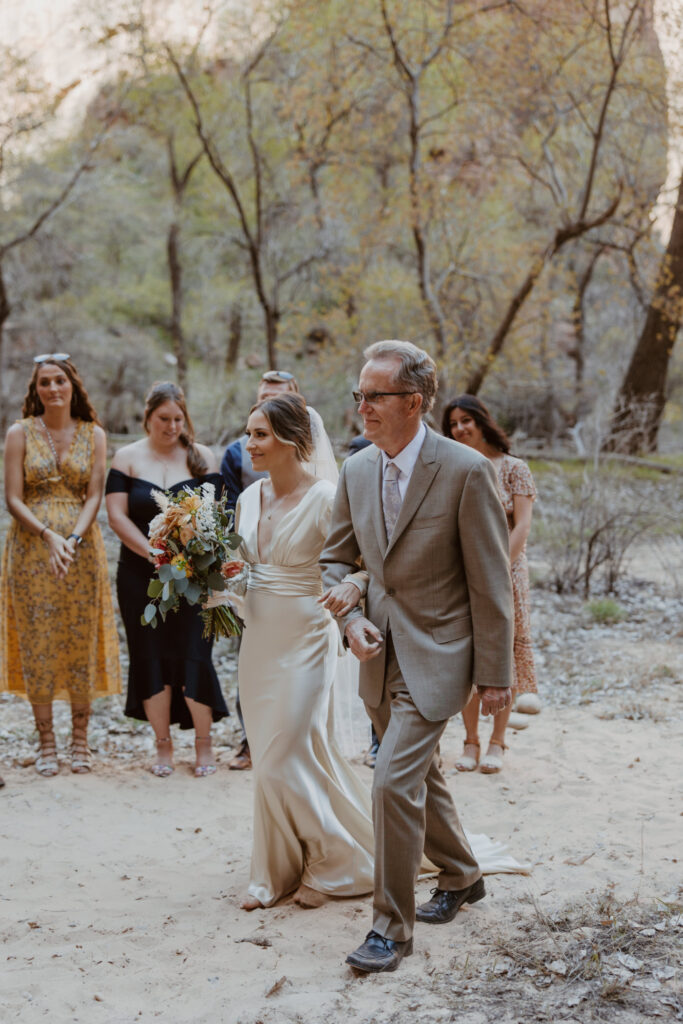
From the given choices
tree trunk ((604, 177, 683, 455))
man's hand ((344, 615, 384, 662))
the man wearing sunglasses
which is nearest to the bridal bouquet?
man's hand ((344, 615, 384, 662))

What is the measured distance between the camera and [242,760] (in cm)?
608

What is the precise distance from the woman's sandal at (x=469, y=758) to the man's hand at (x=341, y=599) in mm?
2764

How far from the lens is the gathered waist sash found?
4191mm

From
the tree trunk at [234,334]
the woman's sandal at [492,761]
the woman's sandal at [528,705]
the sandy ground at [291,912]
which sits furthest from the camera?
the tree trunk at [234,334]

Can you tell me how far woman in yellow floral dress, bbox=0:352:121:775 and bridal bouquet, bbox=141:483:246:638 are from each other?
66.9 inches

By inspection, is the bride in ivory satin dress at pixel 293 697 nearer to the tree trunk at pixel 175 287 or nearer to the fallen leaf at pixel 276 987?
the fallen leaf at pixel 276 987

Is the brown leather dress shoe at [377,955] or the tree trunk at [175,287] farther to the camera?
the tree trunk at [175,287]

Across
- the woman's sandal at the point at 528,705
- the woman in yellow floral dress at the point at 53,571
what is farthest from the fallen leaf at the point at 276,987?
the woman's sandal at the point at 528,705

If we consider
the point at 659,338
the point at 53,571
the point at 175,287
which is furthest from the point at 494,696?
the point at 175,287

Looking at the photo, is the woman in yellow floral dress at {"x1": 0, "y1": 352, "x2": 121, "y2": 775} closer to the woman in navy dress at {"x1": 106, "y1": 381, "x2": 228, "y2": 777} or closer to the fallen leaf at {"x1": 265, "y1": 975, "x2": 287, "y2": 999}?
the woman in navy dress at {"x1": 106, "y1": 381, "x2": 228, "y2": 777}

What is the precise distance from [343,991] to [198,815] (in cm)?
221

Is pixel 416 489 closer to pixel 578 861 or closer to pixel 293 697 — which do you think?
pixel 293 697

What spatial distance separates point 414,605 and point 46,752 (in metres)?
3.58

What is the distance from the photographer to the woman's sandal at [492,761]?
5.83 metres
